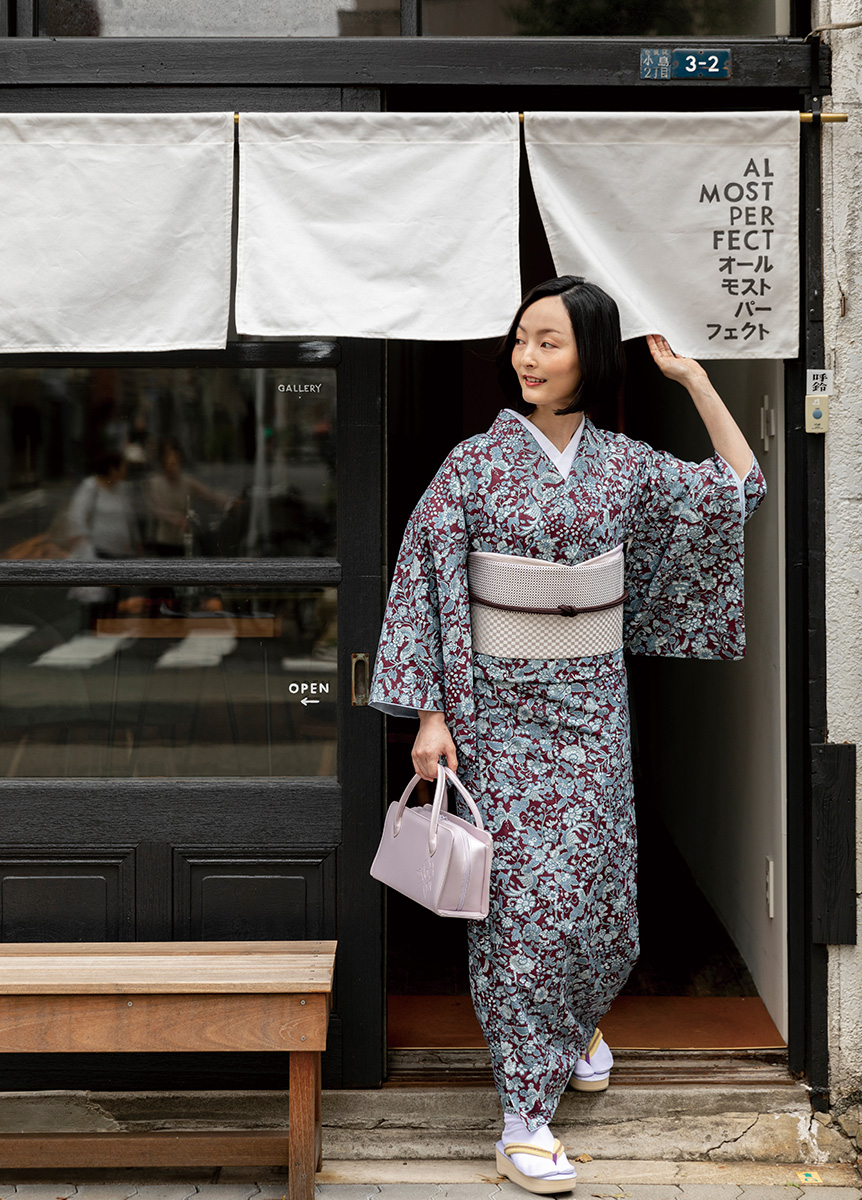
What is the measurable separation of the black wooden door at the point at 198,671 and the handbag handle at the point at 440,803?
403 millimetres

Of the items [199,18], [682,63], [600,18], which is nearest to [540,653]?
[682,63]

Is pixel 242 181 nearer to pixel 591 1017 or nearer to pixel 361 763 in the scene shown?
pixel 361 763

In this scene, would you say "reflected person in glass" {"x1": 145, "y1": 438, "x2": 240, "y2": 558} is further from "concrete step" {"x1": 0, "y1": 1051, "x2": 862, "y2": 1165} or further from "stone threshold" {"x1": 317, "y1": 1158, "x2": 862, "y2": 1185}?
"stone threshold" {"x1": 317, "y1": 1158, "x2": 862, "y2": 1185}

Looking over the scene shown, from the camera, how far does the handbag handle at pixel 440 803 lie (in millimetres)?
2957

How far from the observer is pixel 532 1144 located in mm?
3115

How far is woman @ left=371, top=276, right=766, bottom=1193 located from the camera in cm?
310

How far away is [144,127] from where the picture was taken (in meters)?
3.23

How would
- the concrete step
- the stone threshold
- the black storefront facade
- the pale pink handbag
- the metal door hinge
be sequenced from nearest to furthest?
the pale pink handbag < the stone threshold < the concrete step < the black storefront facade < the metal door hinge

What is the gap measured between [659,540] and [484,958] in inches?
52.3

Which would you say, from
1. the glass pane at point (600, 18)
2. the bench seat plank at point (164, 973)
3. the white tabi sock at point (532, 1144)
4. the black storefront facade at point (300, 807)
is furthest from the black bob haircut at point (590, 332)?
the white tabi sock at point (532, 1144)

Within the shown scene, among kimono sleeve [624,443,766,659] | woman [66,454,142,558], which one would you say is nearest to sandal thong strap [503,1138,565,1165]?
kimono sleeve [624,443,766,659]

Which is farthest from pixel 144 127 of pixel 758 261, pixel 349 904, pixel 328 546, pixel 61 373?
pixel 349 904

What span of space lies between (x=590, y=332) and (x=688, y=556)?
2.40 ft

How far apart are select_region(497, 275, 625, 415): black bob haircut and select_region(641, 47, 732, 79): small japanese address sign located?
748 mm
